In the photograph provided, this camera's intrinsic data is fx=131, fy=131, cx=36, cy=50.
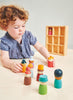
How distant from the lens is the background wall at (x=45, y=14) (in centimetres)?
167

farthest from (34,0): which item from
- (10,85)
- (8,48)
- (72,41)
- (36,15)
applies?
Answer: (10,85)

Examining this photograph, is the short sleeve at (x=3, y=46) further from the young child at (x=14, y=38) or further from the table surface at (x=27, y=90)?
the table surface at (x=27, y=90)

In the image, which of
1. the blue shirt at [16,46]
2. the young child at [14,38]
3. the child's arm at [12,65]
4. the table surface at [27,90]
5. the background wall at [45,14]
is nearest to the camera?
the table surface at [27,90]

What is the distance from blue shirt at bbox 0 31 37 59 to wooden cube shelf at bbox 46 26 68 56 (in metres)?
0.30

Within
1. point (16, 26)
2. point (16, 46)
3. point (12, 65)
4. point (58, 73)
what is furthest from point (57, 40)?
point (58, 73)

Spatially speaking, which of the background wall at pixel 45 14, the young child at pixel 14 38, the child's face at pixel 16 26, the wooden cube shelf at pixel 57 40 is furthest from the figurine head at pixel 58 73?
the background wall at pixel 45 14

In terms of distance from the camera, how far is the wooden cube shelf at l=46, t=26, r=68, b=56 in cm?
121

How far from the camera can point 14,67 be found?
0.65m

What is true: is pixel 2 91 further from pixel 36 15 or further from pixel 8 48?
pixel 36 15

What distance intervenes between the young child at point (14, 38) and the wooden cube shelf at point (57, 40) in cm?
29

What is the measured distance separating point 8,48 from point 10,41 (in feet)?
0.17

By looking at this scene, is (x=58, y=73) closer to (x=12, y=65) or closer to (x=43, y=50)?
(x=12, y=65)

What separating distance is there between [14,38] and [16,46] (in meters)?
0.07

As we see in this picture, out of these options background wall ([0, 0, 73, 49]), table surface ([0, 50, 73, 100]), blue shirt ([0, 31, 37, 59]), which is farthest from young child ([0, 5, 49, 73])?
background wall ([0, 0, 73, 49])
